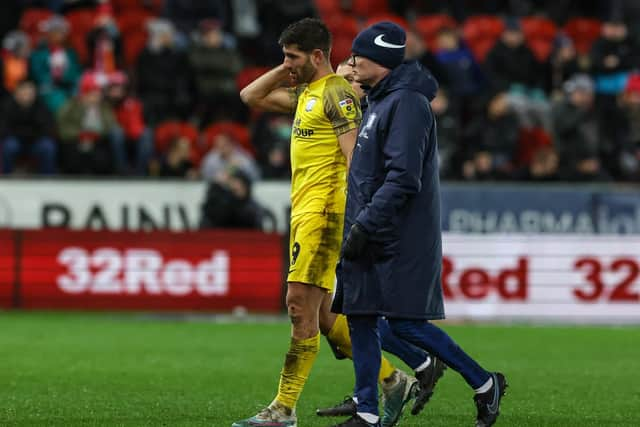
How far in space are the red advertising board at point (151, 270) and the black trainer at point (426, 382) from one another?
32.9 feet

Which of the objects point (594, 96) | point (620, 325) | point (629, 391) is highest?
point (594, 96)

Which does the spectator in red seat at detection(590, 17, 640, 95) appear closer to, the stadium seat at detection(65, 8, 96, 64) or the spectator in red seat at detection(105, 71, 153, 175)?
the spectator in red seat at detection(105, 71, 153, 175)

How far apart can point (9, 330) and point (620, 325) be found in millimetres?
8315

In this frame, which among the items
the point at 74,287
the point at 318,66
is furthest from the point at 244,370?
the point at 74,287

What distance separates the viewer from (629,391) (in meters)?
10.5

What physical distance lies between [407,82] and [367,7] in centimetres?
1799

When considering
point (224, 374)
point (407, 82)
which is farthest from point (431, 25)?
point (407, 82)

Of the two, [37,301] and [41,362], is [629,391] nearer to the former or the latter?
[41,362]

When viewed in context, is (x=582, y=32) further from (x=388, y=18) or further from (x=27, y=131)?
(x=27, y=131)

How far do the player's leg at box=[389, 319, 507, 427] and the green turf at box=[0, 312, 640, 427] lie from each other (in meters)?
0.59

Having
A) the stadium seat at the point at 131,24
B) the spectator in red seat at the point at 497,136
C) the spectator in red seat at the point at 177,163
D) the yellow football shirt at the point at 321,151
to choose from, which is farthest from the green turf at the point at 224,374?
the stadium seat at the point at 131,24

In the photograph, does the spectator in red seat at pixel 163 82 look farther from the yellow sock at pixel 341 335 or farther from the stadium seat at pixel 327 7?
the yellow sock at pixel 341 335

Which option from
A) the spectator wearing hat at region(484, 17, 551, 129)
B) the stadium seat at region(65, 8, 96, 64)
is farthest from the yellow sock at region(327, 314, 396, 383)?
the stadium seat at region(65, 8, 96, 64)

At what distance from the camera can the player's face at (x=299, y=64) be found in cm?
836
